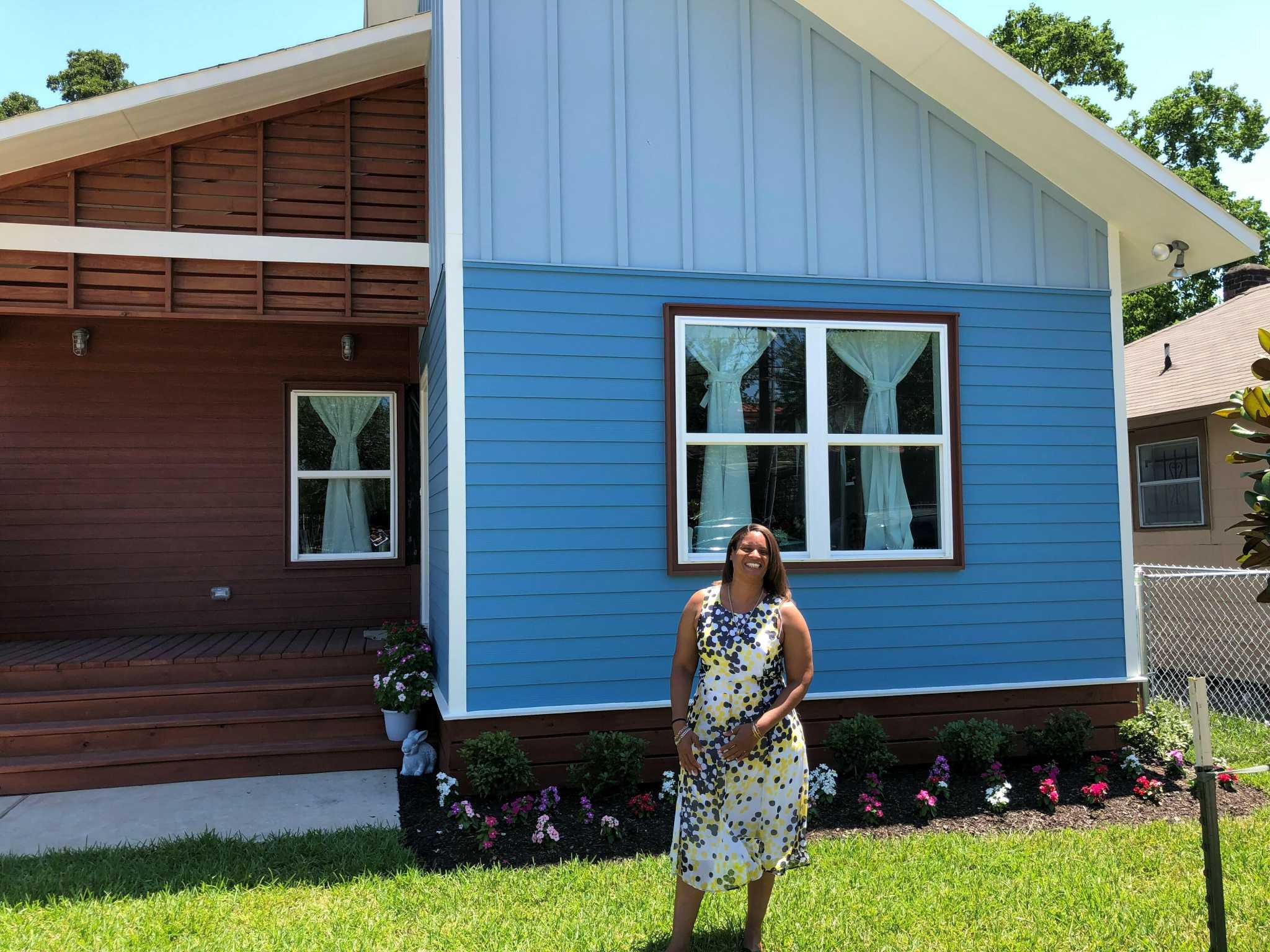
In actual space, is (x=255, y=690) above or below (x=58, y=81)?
below

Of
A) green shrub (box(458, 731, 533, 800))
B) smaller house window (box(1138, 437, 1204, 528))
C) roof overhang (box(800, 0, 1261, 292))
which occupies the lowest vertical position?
green shrub (box(458, 731, 533, 800))

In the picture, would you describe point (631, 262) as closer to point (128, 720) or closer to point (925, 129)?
point (925, 129)

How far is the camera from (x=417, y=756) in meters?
5.57

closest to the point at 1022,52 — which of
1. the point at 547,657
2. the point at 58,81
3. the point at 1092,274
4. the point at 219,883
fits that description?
the point at 1092,274

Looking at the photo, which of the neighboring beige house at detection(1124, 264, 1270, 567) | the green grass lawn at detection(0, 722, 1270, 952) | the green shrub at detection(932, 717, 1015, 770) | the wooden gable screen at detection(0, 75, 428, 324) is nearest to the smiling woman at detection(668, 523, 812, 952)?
the green grass lawn at detection(0, 722, 1270, 952)

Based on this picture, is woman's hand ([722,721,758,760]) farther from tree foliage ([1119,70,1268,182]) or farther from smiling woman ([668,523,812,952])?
Result: tree foliage ([1119,70,1268,182])

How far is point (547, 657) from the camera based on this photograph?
5180mm

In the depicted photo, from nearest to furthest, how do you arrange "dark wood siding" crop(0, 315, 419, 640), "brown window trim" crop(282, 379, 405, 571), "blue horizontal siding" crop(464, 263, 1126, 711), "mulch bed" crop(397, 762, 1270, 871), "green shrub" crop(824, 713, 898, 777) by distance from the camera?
1. "mulch bed" crop(397, 762, 1270, 871)
2. "blue horizontal siding" crop(464, 263, 1126, 711)
3. "green shrub" crop(824, 713, 898, 777)
4. "dark wood siding" crop(0, 315, 419, 640)
5. "brown window trim" crop(282, 379, 405, 571)

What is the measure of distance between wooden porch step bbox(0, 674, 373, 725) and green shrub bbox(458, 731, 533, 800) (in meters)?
1.56

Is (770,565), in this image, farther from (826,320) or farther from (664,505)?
(826,320)

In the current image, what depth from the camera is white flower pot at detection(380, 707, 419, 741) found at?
19.0 ft

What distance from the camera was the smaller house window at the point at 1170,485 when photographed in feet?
32.2

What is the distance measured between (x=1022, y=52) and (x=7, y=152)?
22.0 meters

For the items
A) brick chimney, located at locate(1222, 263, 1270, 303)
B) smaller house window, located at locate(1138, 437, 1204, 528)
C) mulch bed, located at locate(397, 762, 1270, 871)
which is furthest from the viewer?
brick chimney, located at locate(1222, 263, 1270, 303)
